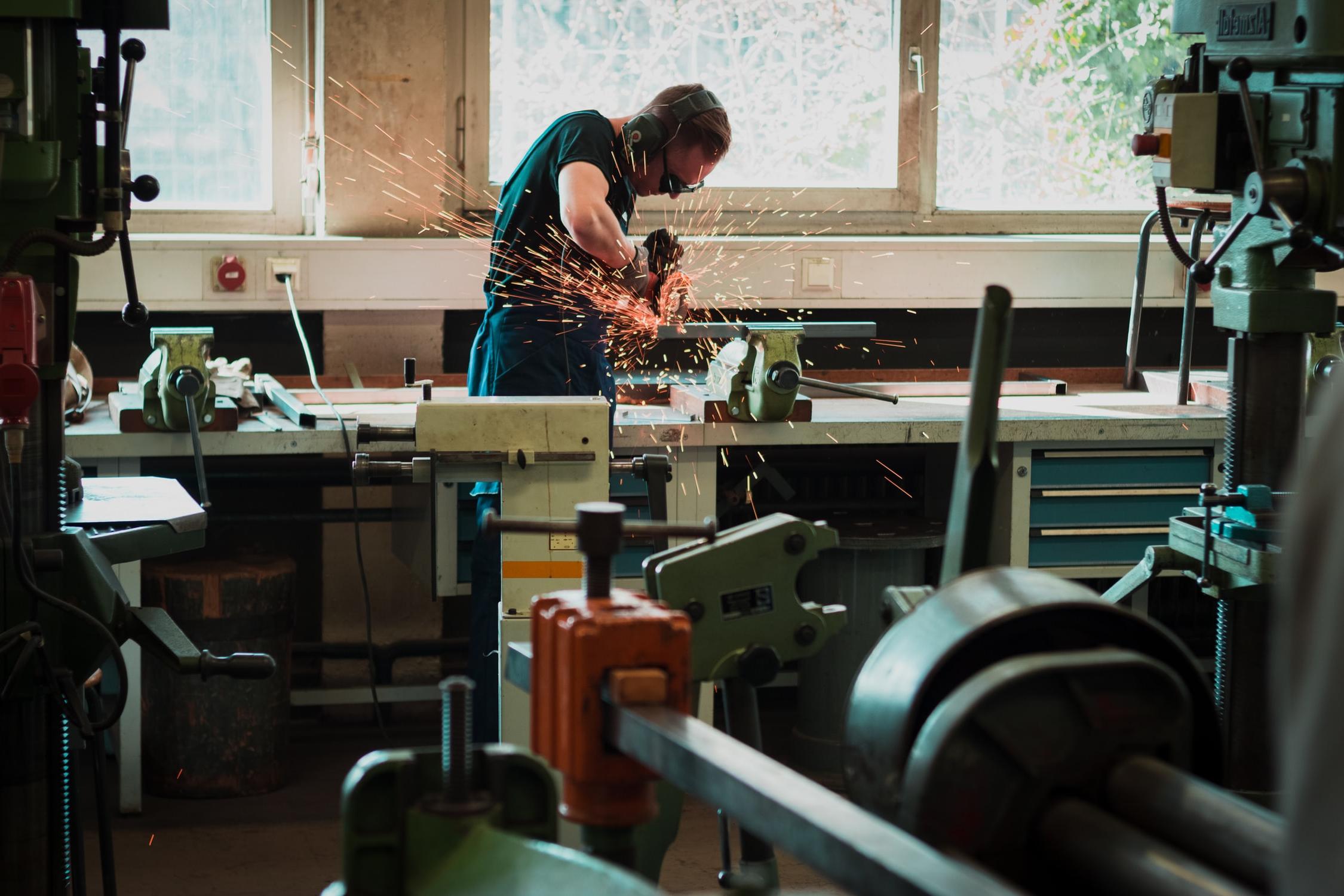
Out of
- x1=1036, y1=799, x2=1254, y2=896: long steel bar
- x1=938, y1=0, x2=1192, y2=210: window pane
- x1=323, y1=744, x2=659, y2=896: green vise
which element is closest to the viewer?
x1=1036, y1=799, x2=1254, y2=896: long steel bar

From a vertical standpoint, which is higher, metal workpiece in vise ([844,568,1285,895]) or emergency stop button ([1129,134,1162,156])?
emergency stop button ([1129,134,1162,156])

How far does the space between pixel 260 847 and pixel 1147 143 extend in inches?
87.7

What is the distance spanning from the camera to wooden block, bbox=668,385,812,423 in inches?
131

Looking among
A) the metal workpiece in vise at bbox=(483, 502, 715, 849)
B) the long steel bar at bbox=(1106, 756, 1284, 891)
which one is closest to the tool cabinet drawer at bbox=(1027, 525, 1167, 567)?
the metal workpiece in vise at bbox=(483, 502, 715, 849)

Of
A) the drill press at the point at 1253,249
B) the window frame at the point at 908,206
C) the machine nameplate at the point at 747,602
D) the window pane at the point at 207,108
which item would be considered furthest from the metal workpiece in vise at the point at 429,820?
the window pane at the point at 207,108

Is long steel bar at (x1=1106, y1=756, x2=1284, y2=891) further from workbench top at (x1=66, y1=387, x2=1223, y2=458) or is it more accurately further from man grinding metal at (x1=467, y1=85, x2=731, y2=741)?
workbench top at (x1=66, y1=387, x2=1223, y2=458)

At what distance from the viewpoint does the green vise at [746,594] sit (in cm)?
161

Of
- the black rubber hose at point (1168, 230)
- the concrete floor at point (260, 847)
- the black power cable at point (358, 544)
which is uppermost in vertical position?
the black rubber hose at point (1168, 230)

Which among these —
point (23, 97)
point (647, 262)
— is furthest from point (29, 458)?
point (647, 262)

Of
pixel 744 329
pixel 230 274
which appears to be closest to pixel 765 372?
pixel 744 329

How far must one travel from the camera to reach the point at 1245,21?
2.23 m

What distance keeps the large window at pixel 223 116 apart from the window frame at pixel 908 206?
53 centimetres

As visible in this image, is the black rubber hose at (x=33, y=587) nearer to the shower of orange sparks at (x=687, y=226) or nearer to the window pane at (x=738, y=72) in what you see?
the shower of orange sparks at (x=687, y=226)

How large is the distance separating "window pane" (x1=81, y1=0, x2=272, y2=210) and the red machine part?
222 cm
